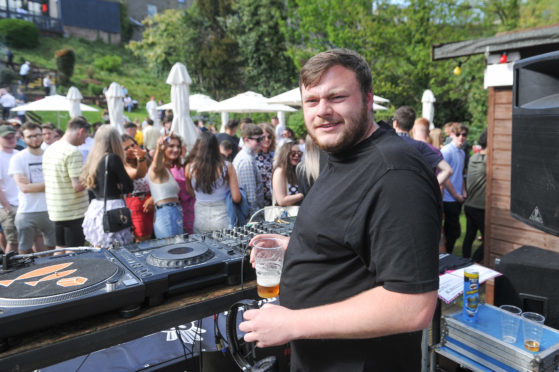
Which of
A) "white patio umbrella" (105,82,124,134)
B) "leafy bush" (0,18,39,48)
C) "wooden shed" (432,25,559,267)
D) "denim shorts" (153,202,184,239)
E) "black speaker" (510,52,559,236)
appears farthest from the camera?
"leafy bush" (0,18,39,48)

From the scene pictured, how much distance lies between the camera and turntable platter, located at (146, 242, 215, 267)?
1717 mm

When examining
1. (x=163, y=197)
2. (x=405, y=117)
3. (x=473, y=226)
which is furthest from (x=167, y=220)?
(x=473, y=226)

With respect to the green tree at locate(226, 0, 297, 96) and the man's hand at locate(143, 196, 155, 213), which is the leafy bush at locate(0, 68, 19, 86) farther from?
the man's hand at locate(143, 196, 155, 213)

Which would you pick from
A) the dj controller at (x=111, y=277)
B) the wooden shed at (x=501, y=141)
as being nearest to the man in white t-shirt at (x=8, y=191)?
the dj controller at (x=111, y=277)

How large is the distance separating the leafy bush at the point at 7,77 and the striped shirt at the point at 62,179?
1856cm

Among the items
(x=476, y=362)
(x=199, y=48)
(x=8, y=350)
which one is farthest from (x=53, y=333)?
(x=199, y=48)

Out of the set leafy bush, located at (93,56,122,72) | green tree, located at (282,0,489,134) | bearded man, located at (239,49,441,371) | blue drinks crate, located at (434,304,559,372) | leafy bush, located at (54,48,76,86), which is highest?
leafy bush, located at (93,56,122,72)

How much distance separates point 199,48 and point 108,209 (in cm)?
2594

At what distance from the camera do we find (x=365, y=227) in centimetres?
107

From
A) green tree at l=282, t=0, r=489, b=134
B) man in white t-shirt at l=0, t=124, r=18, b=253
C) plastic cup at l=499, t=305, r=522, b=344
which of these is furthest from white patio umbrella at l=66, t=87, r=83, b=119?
plastic cup at l=499, t=305, r=522, b=344

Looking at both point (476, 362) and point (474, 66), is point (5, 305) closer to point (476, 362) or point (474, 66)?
point (476, 362)

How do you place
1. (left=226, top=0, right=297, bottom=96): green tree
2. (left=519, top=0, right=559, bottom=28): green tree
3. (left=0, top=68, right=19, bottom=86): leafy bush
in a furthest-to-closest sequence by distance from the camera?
(left=226, top=0, right=297, bottom=96): green tree, (left=0, top=68, right=19, bottom=86): leafy bush, (left=519, top=0, right=559, bottom=28): green tree

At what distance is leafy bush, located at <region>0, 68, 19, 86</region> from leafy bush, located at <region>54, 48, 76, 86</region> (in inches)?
147

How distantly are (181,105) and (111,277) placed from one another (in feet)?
20.0
